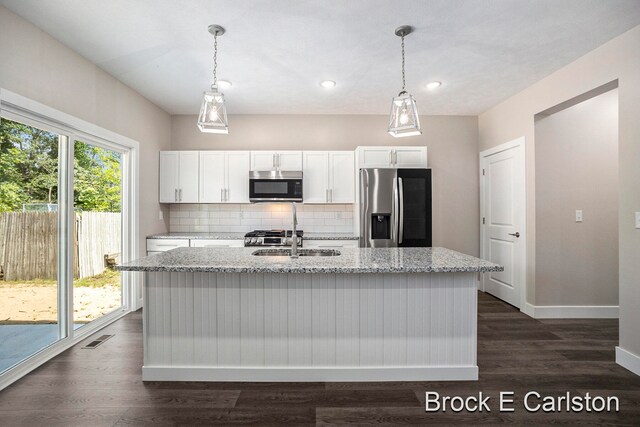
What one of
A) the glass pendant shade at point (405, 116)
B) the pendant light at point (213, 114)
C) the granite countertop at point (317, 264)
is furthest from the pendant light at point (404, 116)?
the pendant light at point (213, 114)

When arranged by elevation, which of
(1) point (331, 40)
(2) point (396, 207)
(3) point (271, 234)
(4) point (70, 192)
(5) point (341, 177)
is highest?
(1) point (331, 40)

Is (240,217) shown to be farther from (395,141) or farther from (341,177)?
(395,141)

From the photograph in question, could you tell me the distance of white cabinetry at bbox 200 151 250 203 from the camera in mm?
4355

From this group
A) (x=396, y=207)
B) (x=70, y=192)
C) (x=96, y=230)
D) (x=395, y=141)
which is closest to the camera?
(x=70, y=192)

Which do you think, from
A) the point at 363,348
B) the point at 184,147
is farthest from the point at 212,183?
the point at 363,348

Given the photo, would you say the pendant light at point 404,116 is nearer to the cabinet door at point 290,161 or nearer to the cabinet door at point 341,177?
the cabinet door at point 341,177

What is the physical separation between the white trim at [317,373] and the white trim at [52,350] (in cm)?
91

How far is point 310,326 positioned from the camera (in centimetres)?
221

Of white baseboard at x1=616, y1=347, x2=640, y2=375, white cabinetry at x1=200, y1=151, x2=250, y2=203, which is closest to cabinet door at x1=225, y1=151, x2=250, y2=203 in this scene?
white cabinetry at x1=200, y1=151, x2=250, y2=203

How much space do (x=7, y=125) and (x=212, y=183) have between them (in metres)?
2.23

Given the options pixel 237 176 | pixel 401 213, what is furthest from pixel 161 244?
pixel 401 213

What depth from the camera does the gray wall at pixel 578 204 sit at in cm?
351

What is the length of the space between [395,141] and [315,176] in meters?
1.28

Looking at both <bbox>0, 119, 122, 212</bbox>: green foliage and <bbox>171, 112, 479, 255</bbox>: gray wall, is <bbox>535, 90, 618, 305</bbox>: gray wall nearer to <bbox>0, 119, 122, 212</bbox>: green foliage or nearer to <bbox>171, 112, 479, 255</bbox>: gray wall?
<bbox>171, 112, 479, 255</bbox>: gray wall
